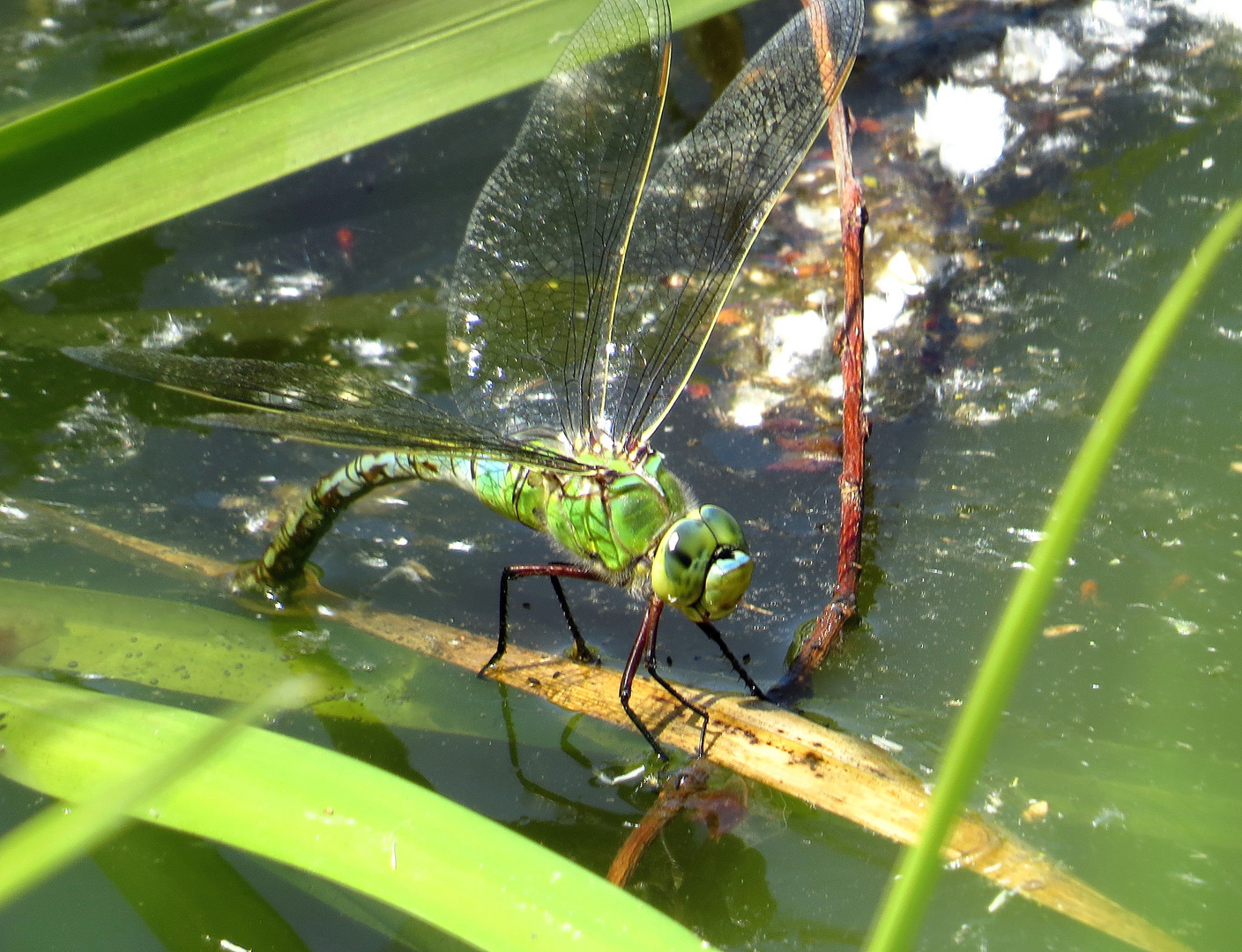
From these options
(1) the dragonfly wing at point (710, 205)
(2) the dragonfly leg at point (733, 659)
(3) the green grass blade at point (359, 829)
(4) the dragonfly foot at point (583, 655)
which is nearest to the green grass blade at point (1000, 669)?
(3) the green grass blade at point (359, 829)

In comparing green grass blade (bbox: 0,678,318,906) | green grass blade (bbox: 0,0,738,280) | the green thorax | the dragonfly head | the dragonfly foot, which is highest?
green grass blade (bbox: 0,0,738,280)

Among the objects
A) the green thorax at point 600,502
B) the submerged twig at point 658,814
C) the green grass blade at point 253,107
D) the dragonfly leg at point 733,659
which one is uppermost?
the green grass blade at point 253,107

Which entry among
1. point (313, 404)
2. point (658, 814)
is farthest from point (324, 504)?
point (658, 814)

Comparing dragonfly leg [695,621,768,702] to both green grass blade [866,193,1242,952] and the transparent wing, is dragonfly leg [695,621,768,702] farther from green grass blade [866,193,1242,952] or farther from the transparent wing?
green grass blade [866,193,1242,952]

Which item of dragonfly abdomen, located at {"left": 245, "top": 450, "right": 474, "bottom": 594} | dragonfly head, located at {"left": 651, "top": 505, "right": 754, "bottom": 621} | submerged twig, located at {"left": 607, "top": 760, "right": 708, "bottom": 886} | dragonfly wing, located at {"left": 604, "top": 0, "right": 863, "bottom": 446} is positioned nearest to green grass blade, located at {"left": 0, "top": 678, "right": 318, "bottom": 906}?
submerged twig, located at {"left": 607, "top": 760, "right": 708, "bottom": 886}

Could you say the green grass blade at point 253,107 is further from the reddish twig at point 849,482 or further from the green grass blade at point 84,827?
the green grass blade at point 84,827
